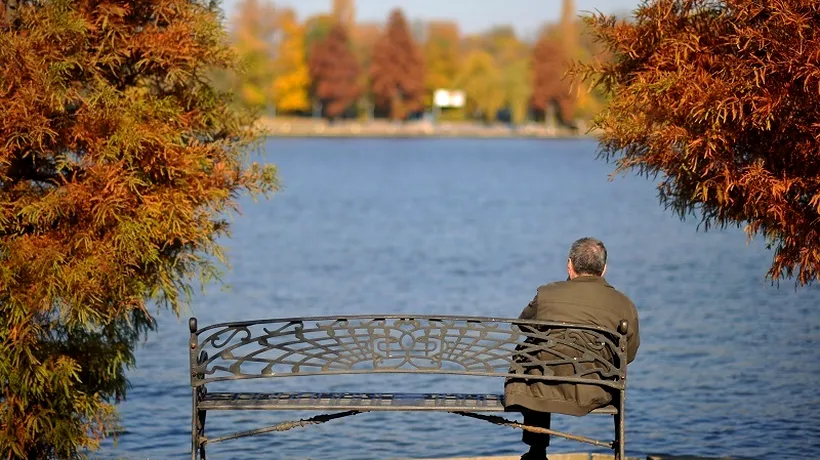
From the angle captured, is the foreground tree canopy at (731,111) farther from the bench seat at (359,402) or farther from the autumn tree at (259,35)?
the autumn tree at (259,35)

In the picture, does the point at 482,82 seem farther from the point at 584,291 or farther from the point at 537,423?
the point at 584,291

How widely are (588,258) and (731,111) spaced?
175 cm

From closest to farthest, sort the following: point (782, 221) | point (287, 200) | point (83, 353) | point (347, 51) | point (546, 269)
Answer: point (782, 221)
point (83, 353)
point (546, 269)
point (287, 200)
point (347, 51)

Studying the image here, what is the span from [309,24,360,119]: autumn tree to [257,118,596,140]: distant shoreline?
4.19 metres

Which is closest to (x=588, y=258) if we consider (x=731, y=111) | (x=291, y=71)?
(x=731, y=111)

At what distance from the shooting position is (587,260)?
6277 mm

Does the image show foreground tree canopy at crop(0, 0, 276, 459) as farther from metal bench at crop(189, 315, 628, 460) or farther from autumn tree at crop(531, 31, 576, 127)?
autumn tree at crop(531, 31, 576, 127)

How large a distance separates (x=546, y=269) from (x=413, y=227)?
1351 cm

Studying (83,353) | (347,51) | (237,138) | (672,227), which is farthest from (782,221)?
(347,51)

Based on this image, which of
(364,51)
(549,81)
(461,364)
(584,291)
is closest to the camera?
(461,364)

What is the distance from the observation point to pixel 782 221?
7.41 meters

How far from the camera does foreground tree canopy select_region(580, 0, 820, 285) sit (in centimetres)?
721

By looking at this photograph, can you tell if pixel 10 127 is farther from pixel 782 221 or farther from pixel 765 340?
pixel 765 340

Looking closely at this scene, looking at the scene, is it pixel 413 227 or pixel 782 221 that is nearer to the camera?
pixel 782 221
